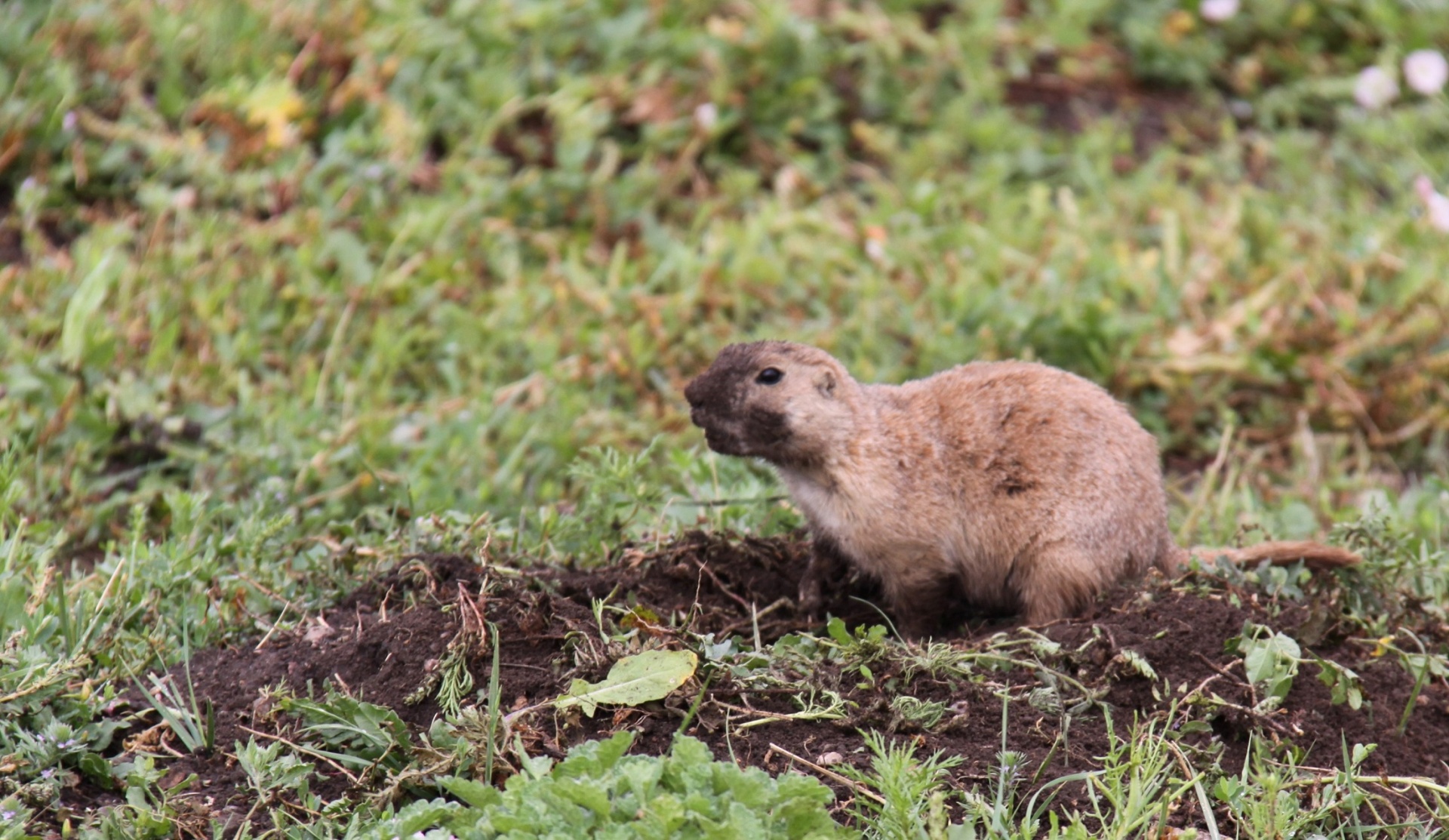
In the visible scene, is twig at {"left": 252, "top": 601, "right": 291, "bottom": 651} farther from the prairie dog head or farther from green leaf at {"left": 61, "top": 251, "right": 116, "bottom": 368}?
green leaf at {"left": 61, "top": 251, "right": 116, "bottom": 368}

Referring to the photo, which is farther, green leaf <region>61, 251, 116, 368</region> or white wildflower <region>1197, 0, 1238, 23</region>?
white wildflower <region>1197, 0, 1238, 23</region>

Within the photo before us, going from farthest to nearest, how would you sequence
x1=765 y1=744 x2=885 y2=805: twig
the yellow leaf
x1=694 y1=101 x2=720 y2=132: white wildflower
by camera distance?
x1=694 y1=101 x2=720 y2=132: white wildflower → the yellow leaf → x1=765 y1=744 x2=885 y2=805: twig

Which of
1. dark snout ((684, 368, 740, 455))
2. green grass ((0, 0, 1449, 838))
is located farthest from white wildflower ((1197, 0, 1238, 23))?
dark snout ((684, 368, 740, 455))

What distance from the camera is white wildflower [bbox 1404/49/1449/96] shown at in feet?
28.5

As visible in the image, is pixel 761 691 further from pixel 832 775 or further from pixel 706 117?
pixel 706 117

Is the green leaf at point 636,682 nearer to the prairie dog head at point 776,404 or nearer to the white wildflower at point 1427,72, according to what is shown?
the prairie dog head at point 776,404

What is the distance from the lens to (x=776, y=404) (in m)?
4.69

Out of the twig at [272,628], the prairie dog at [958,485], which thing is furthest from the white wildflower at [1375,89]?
the twig at [272,628]

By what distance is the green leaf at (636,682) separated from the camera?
3805 mm

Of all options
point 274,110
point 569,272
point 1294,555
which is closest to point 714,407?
point 1294,555

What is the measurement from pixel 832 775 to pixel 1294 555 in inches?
70.2

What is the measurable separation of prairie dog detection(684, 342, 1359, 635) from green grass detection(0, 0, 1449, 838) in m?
0.44

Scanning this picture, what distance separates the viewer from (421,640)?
4051 mm

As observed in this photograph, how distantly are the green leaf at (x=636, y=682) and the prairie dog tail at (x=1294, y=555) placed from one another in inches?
69.0
